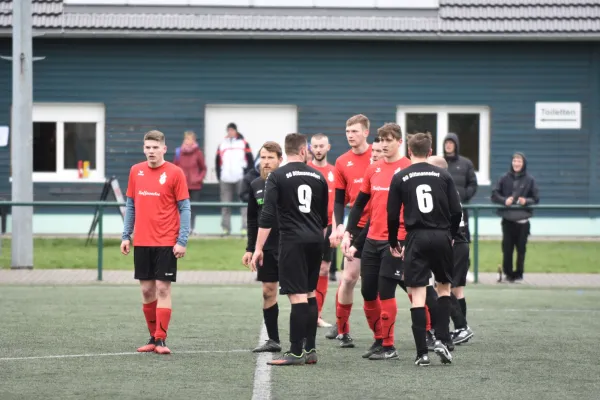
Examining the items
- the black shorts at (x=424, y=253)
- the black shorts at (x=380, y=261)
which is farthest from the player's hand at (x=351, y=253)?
the black shorts at (x=424, y=253)

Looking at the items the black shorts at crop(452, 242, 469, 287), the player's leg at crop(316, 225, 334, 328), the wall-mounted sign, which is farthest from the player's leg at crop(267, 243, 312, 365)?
the wall-mounted sign

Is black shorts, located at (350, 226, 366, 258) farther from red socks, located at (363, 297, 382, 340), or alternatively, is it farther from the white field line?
the white field line

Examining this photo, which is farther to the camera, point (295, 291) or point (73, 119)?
point (73, 119)

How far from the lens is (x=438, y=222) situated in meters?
10.3

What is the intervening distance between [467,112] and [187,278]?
9.22 m

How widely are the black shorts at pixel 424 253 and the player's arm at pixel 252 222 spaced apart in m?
1.42

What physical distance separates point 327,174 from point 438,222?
→ 257 cm

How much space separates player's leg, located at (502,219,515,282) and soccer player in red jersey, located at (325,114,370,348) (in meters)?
7.02

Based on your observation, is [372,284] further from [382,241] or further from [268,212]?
[268,212]

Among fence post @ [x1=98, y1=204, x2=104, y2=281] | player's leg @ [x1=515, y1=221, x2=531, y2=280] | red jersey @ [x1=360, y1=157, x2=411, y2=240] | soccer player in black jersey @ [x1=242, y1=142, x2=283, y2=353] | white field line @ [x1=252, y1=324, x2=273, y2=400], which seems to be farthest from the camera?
fence post @ [x1=98, y1=204, x2=104, y2=281]

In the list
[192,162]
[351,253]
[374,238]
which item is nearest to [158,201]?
[351,253]

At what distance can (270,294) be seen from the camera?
11.2m

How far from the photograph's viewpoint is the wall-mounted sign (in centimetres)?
2584

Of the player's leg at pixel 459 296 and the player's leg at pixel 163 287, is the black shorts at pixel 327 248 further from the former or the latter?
the player's leg at pixel 163 287
